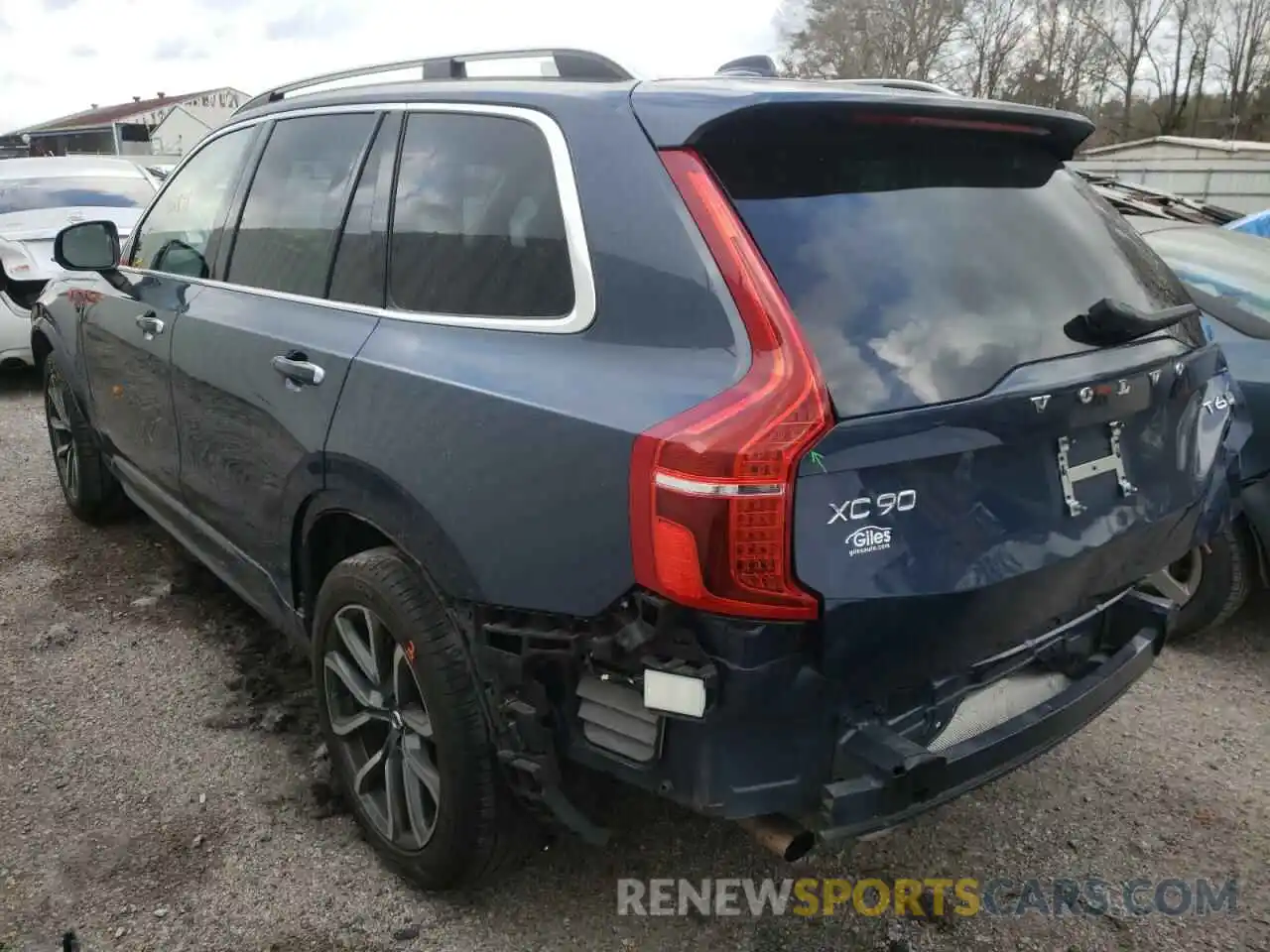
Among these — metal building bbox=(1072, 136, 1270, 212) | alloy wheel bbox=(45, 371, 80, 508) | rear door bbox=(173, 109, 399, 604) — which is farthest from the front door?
metal building bbox=(1072, 136, 1270, 212)

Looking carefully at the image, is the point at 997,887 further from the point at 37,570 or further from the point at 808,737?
the point at 37,570

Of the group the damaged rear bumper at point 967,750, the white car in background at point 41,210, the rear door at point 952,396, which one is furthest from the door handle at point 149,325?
the white car in background at point 41,210

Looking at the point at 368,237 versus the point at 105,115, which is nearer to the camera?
the point at 368,237

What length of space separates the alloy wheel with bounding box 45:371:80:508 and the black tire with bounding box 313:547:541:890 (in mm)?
2927

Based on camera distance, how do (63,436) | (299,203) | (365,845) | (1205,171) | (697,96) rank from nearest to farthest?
(697,96) → (365,845) → (299,203) → (63,436) → (1205,171)

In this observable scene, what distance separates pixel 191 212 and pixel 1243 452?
12.6 ft

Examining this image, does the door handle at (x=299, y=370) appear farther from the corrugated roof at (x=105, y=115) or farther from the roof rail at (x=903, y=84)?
the corrugated roof at (x=105, y=115)

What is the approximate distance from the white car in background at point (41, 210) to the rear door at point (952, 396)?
23.4 ft

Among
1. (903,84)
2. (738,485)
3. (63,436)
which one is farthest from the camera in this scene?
(63,436)

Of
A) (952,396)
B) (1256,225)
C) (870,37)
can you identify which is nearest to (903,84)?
(952,396)

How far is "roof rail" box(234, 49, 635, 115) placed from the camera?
Result: 241 centimetres

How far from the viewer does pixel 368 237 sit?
8.74 ft

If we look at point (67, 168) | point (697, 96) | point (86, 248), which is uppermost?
point (697, 96)

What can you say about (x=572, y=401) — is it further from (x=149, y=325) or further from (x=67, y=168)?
(x=67, y=168)
